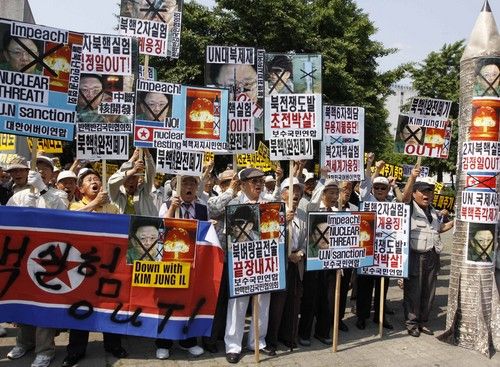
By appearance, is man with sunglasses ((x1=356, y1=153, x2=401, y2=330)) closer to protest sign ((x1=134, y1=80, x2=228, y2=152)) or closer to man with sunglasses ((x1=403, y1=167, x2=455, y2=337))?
man with sunglasses ((x1=403, y1=167, x2=455, y2=337))

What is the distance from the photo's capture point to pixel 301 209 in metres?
6.58

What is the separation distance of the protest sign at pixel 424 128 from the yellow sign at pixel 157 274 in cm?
382

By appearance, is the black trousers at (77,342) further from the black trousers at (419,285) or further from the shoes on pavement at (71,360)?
the black trousers at (419,285)

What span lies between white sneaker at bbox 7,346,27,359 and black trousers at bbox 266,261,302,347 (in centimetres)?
285

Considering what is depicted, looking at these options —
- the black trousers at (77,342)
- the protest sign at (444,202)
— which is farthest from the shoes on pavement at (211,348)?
the protest sign at (444,202)

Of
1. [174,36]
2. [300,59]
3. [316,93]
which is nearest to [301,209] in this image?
[316,93]

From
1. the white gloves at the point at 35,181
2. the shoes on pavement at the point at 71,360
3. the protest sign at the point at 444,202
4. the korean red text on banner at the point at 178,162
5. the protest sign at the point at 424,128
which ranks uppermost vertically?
the protest sign at the point at 424,128

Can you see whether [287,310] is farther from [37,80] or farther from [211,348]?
[37,80]

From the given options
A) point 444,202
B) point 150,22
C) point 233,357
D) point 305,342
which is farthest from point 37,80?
point 444,202

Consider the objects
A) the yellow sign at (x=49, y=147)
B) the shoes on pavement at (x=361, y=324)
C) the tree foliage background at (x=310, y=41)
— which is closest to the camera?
the shoes on pavement at (x=361, y=324)

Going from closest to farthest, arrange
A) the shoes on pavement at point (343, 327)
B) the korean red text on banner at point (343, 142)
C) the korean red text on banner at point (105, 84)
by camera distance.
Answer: the korean red text on banner at point (105, 84)
the korean red text on banner at point (343, 142)
the shoes on pavement at point (343, 327)

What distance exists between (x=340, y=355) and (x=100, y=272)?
3.09m

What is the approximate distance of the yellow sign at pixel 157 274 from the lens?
18.5ft

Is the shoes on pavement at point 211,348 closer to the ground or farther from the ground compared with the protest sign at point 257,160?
closer to the ground
